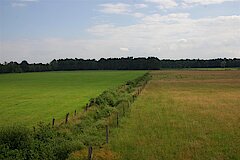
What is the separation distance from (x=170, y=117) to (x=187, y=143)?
9.94m

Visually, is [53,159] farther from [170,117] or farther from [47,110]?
[47,110]

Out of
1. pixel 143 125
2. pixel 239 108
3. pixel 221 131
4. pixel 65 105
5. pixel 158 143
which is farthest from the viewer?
pixel 65 105

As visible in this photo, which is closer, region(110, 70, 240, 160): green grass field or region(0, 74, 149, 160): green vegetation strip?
region(0, 74, 149, 160): green vegetation strip

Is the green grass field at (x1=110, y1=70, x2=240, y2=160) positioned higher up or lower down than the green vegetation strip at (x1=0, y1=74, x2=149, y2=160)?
lower down

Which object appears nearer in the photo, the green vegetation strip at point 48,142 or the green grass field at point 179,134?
the green vegetation strip at point 48,142

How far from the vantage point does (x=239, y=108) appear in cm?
3544

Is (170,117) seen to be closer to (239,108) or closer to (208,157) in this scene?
(239,108)

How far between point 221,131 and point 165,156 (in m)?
7.63

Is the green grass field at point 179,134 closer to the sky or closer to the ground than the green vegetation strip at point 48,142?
closer to the ground

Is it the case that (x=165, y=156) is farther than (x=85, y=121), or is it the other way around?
(x=85, y=121)

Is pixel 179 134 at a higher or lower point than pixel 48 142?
lower

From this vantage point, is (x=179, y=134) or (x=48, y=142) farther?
(x=179, y=134)

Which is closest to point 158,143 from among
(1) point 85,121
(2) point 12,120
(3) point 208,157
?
(3) point 208,157

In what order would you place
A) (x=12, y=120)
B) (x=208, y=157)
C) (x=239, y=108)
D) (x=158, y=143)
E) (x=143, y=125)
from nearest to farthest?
(x=208, y=157), (x=158, y=143), (x=143, y=125), (x=12, y=120), (x=239, y=108)
